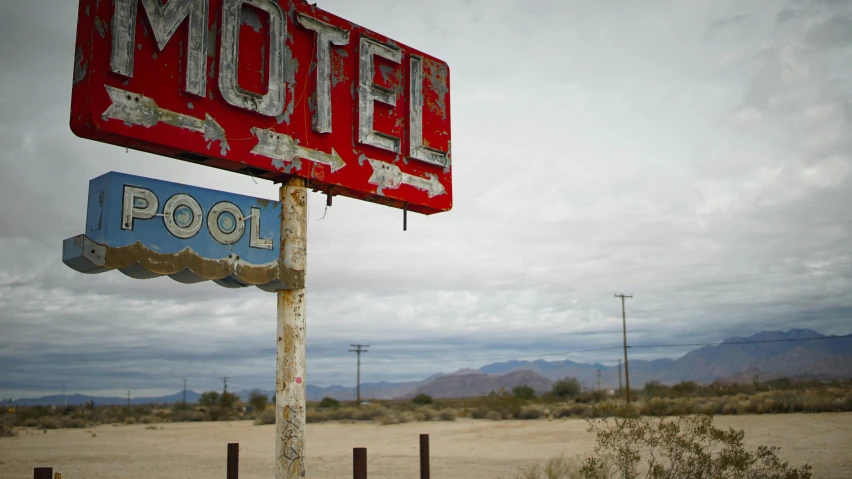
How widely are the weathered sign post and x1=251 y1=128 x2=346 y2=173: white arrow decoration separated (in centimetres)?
2

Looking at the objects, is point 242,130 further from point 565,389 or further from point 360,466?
point 565,389

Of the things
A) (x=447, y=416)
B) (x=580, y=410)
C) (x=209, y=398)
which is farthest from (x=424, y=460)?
(x=209, y=398)

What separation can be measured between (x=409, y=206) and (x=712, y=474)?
641cm

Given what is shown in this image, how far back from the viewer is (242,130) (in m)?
8.42

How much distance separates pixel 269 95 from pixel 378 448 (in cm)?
1938

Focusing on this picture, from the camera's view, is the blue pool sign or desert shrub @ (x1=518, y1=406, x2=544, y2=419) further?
desert shrub @ (x1=518, y1=406, x2=544, y2=419)

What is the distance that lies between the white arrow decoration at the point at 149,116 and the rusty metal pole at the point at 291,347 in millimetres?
1119

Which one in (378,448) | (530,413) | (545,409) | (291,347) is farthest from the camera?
(545,409)

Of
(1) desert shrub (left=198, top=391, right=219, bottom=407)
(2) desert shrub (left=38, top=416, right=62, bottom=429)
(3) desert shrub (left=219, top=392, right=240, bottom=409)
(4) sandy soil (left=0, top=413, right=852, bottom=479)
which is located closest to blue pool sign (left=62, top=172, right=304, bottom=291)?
(4) sandy soil (left=0, top=413, right=852, bottom=479)

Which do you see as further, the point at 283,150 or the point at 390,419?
the point at 390,419

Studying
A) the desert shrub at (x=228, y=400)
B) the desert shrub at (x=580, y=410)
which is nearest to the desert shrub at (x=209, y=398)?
the desert shrub at (x=228, y=400)

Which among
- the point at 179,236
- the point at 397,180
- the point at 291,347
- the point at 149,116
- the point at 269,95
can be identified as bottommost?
the point at 291,347

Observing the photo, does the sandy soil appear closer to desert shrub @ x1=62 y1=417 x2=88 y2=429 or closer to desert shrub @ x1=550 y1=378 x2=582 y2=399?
desert shrub @ x1=62 y1=417 x2=88 y2=429

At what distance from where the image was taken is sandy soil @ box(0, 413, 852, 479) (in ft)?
Result: 61.2
